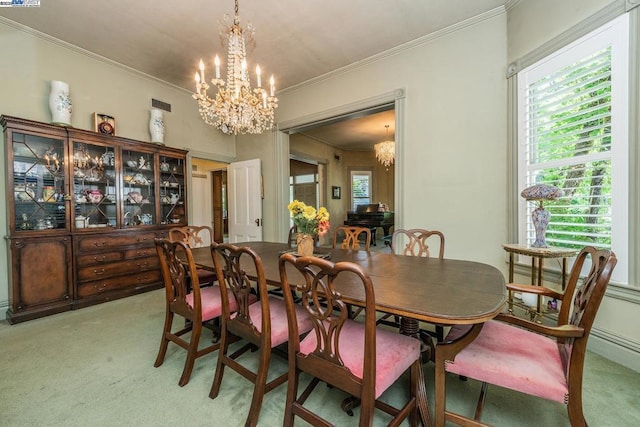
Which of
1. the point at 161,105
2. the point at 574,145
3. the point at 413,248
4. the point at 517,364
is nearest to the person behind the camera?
the point at 517,364

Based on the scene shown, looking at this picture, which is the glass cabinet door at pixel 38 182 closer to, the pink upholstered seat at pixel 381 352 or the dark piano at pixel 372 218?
the pink upholstered seat at pixel 381 352

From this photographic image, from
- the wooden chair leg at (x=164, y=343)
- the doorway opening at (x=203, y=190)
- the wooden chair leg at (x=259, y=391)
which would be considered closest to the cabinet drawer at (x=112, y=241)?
the wooden chair leg at (x=164, y=343)

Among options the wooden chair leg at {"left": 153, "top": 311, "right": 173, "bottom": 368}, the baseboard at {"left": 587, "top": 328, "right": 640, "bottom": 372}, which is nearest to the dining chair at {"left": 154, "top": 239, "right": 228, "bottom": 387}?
the wooden chair leg at {"left": 153, "top": 311, "right": 173, "bottom": 368}

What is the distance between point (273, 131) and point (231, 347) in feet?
11.7

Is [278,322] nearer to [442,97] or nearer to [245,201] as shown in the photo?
[442,97]

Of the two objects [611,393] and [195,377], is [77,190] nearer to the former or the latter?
[195,377]

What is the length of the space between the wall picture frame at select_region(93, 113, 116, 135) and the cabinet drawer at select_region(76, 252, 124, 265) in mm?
1578

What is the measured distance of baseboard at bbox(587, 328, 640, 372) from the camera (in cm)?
185

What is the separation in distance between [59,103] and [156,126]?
1.05 metres

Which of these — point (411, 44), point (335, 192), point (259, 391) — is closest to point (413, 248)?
point (259, 391)

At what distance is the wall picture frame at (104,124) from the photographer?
346 cm

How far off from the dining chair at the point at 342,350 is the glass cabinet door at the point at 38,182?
3.41 meters

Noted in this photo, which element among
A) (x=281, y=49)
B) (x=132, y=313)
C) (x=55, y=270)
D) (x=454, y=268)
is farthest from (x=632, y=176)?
(x=55, y=270)

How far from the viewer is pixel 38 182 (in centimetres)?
303
